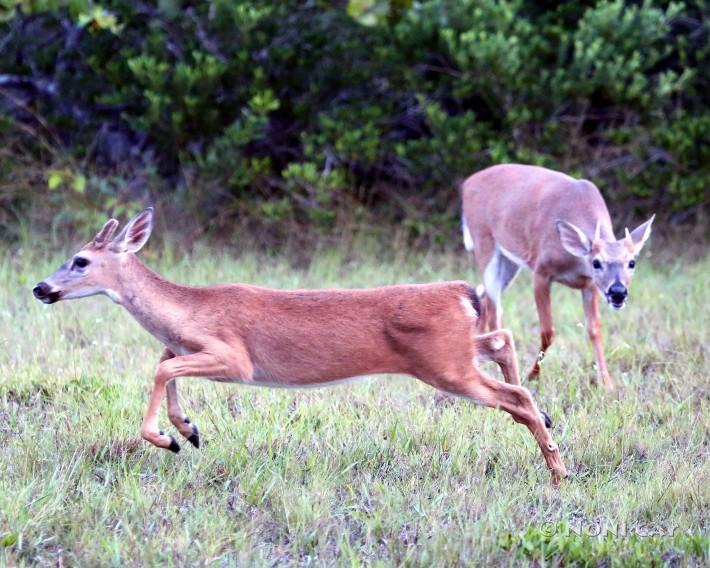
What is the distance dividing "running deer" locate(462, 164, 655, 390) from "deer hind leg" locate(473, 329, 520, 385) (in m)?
1.20

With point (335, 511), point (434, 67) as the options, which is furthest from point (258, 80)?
point (335, 511)

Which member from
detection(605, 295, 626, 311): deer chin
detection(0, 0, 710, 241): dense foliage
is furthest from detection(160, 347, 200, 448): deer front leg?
detection(0, 0, 710, 241): dense foliage

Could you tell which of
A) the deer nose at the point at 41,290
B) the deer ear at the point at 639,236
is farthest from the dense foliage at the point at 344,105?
the deer nose at the point at 41,290

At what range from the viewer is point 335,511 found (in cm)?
501

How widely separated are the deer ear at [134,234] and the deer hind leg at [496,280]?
10.9 ft

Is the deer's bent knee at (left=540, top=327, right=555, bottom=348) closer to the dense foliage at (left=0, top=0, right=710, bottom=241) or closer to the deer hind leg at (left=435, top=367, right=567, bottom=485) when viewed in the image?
the deer hind leg at (left=435, top=367, right=567, bottom=485)

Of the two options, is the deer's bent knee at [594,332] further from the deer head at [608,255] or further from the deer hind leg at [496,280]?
the deer hind leg at [496,280]

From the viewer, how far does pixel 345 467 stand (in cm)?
561

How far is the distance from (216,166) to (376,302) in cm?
642

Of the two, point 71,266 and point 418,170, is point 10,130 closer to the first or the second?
point 418,170

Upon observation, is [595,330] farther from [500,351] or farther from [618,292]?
[500,351]

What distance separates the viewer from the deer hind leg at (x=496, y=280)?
29.0ft

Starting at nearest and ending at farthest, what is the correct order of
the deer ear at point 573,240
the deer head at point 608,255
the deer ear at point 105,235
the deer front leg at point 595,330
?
the deer ear at point 105,235 < the deer front leg at point 595,330 < the deer head at point 608,255 < the deer ear at point 573,240

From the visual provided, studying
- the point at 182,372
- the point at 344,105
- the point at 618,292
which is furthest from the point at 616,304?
the point at 344,105
